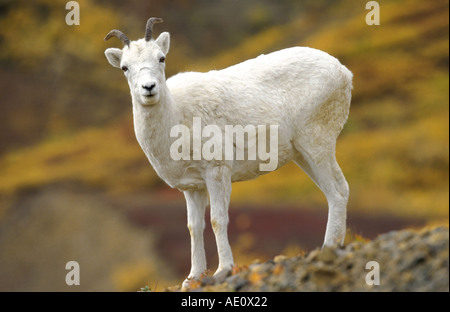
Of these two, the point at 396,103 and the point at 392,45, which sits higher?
the point at 392,45

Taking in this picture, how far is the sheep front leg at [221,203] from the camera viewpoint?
9.79m

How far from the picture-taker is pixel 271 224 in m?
26.3

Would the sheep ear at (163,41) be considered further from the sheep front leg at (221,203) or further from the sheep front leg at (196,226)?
the sheep front leg at (196,226)

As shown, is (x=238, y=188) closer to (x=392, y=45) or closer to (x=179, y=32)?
(x=392, y=45)

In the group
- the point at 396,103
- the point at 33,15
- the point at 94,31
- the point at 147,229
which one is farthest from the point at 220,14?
the point at 147,229

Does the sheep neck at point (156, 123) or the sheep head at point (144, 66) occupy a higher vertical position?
the sheep head at point (144, 66)

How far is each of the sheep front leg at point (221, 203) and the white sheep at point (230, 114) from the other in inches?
0.6

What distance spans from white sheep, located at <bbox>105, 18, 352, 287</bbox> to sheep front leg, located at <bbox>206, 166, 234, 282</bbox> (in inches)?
0.6

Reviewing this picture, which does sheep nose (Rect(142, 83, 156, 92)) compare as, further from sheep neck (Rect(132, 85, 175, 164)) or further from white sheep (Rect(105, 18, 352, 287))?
sheep neck (Rect(132, 85, 175, 164))

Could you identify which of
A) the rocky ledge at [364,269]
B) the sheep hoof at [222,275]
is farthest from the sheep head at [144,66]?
the rocky ledge at [364,269]

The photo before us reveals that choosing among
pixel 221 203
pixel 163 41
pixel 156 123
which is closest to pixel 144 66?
pixel 163 41

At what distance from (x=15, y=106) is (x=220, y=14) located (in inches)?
565

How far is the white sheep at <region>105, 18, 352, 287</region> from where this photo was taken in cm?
961

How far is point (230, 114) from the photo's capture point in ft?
33.2
